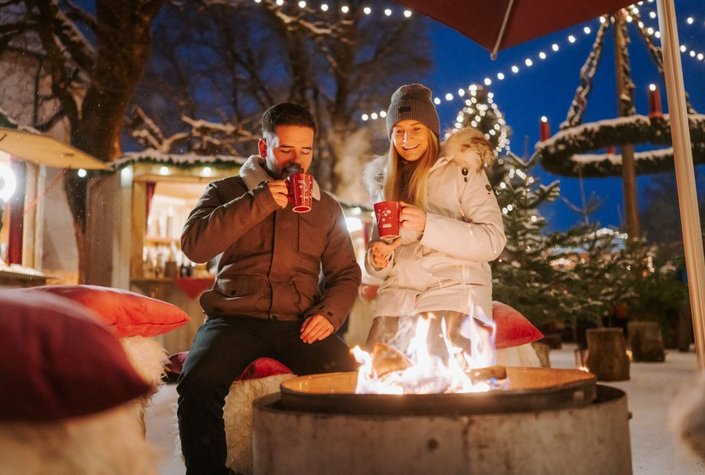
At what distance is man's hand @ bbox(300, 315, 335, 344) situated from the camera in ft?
9.57

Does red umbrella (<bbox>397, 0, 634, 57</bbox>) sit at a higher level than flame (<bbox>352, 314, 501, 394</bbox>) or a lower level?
higher

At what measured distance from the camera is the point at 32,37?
45.2 feet

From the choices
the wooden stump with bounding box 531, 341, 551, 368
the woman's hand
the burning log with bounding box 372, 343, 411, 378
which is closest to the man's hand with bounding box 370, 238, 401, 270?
the woman's hand

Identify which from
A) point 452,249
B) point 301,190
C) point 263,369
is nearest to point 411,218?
point 452,249

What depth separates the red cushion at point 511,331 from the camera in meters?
3.29

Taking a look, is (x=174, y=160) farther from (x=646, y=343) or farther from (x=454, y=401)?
(x=454, y=401)

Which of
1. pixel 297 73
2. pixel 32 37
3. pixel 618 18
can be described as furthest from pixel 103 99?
pixel 618 18

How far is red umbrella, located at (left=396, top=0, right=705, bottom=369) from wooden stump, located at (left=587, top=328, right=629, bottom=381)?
407 centimetres

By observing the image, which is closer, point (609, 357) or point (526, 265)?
point (609, 357)

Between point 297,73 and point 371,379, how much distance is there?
16.1 metres

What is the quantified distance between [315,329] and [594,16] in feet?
7.81

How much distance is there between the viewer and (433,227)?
2.71m

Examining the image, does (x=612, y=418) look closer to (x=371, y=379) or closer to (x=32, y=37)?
(x=371, y=379)

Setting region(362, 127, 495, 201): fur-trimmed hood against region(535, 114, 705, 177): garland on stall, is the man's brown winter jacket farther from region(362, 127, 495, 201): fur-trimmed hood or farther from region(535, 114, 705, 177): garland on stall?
region(535, 114, 705, 177): garland on stall
